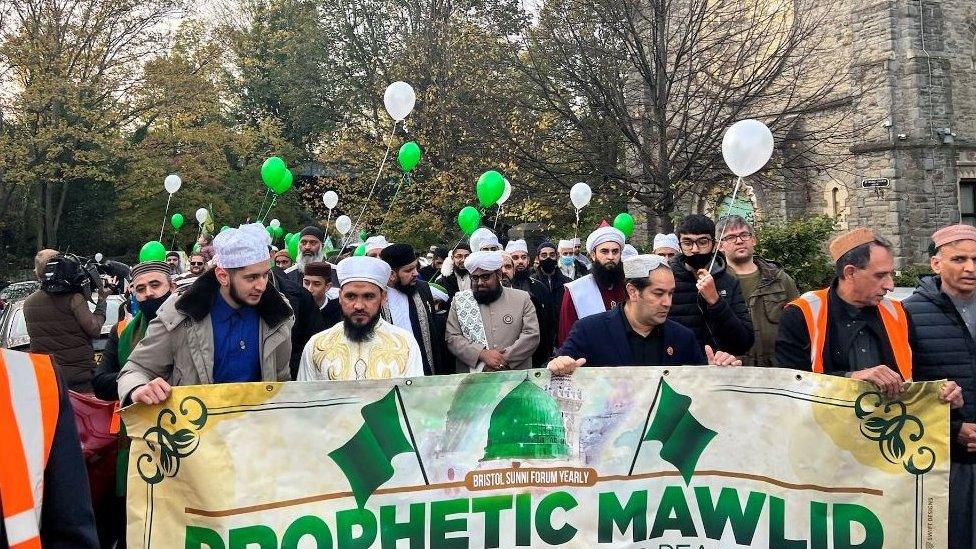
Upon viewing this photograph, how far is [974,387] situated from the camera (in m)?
4.68

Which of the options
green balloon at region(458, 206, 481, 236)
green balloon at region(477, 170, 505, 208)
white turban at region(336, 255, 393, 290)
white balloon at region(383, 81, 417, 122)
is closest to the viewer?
white turban at region(336, 255, 393, 290)

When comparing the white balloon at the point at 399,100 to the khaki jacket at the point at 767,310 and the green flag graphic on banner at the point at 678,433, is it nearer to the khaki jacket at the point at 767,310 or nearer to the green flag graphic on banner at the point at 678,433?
the khaki jacket at the point at 767,310

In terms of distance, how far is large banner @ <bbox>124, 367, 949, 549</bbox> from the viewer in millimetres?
4266

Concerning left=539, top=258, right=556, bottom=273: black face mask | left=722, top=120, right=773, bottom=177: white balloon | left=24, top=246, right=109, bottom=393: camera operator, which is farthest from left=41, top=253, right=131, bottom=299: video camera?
left=722, top=120, right=773, bottom=177: white balloon

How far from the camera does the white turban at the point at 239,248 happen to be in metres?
4.56

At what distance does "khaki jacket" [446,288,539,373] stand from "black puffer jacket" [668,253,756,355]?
1.35 metres

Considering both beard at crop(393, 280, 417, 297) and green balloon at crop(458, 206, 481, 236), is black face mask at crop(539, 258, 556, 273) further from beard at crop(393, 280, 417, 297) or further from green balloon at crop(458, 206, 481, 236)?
green balloon at crop(458, 206, 481, 236)

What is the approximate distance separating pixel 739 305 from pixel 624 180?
13716 millimetres

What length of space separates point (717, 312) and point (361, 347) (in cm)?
223

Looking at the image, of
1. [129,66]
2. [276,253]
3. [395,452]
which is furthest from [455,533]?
[129,66]

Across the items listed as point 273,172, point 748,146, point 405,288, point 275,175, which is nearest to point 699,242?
point 748,146

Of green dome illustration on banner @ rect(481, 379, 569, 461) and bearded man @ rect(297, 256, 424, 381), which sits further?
bearded man @ rect(297, 256, 424, 381)

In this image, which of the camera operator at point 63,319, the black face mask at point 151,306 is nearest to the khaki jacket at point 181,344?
the black face mask at point 151,306

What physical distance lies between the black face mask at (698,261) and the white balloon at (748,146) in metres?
0.76
